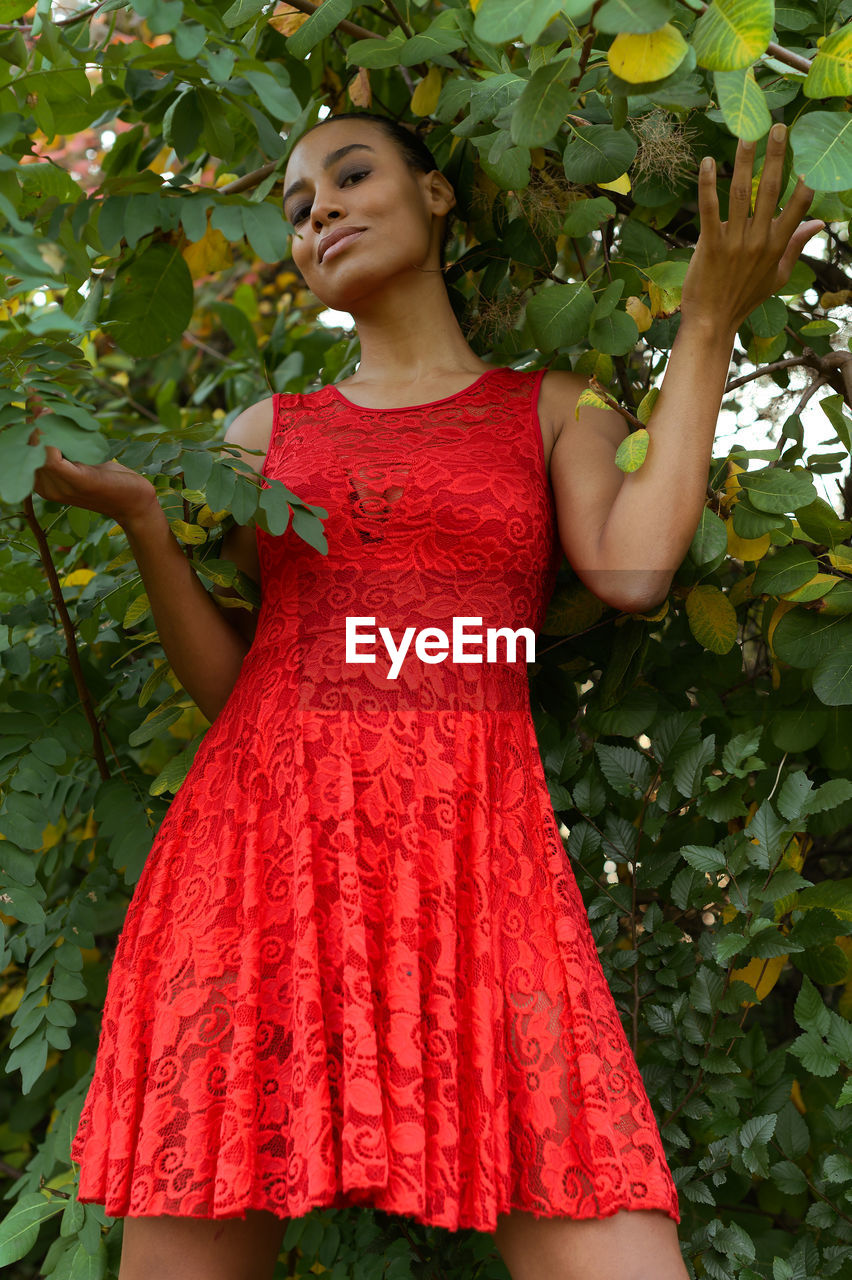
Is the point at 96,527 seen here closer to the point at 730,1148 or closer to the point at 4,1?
the point at 4,1

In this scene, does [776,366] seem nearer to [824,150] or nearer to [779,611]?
[779,611]

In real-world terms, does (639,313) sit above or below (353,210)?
below

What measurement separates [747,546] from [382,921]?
0.66 meters

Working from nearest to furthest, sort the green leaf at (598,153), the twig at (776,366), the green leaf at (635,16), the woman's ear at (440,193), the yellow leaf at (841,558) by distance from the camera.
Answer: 1. the green leaf at (635,16)
2. the green leaf at (598,153)
3. the yellow leaf at (841,558)
4. the twig at (776,366)
5. the woman's ear at (440,193)

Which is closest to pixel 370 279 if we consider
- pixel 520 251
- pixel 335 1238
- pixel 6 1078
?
pixel 520 251

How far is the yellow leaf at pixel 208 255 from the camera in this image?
75.7 inches

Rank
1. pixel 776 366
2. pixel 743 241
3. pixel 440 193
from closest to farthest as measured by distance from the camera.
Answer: pixel 743 241 → pixel 776 366 → pixel 440 193

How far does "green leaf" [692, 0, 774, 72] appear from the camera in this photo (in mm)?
892

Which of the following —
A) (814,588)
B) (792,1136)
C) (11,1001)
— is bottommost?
(11,1001)

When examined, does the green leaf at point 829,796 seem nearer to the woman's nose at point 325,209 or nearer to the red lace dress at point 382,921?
the red lace dress at point 382,921

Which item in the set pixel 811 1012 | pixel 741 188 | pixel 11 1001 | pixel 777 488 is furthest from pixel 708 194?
pixel 11 1001

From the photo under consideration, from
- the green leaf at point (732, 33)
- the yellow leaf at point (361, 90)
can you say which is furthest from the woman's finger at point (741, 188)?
the yellow leaf at point (361, 90)

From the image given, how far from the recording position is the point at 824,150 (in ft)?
3.11

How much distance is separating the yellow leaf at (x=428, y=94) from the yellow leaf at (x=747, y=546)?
704 millimetres
